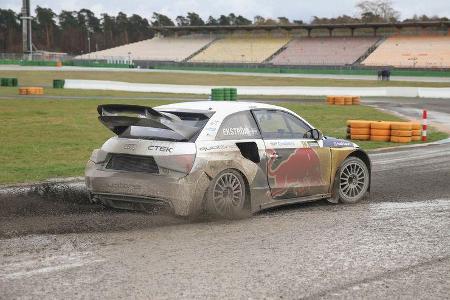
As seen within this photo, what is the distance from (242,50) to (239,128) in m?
80.5

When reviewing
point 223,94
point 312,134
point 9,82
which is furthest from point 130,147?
point 9,82

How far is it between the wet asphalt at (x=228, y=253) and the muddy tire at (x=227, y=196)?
0.46ft

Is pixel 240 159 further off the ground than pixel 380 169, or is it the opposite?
pixel 240 159

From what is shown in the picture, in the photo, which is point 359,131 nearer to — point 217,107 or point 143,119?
point 217,107

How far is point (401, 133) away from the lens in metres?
17.7

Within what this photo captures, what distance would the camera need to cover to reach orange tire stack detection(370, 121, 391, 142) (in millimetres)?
17828

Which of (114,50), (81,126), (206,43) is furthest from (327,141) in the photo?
(114,50)

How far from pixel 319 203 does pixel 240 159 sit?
1805 millimetres

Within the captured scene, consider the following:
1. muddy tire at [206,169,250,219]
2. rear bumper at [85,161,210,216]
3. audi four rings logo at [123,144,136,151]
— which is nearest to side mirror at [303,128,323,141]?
muddy tire at [206,169,250,219]

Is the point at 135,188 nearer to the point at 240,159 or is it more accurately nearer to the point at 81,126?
the point at 240,159

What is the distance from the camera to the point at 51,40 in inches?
6009

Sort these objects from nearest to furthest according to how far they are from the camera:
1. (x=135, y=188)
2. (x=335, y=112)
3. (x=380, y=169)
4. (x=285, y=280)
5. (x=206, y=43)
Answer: (x=285, y=280) < (x=135, y=188) < (x=380, y=169) < (x=335, y=112) < (x=206, y=43)

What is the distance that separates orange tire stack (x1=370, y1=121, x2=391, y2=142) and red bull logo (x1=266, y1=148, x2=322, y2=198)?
10.0 m

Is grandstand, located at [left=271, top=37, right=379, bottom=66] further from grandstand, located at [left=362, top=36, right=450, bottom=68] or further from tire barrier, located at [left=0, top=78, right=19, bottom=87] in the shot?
tire barrier, located at [left=0, top=78, right=19, bottom=87]
